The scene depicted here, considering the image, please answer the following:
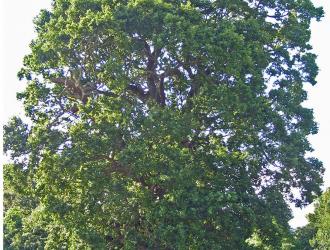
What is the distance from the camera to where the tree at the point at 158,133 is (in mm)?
16875

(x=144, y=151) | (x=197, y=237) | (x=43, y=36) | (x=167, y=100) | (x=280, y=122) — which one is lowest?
(x=197, y=237)

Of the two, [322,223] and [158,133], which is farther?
[322,223]

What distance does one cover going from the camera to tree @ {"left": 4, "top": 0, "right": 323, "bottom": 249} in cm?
1688

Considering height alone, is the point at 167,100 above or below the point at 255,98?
above

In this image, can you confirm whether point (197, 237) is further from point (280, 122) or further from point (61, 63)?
point (61, 63)

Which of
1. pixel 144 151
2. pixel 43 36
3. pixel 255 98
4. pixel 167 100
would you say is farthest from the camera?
pixel 167 100

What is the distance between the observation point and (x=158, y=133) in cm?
1694

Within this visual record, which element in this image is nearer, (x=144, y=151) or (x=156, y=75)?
(x=144, y=151)

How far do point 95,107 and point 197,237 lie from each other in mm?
5574

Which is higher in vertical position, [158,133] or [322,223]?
[322,223]

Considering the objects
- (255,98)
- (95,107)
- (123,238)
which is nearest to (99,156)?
(95,107)

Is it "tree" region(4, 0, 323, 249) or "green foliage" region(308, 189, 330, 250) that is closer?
"tree" region(4, 0, 323, 249)

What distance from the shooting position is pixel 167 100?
66.6 feet

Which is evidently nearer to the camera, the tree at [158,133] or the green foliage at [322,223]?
the tree at [158,133]
